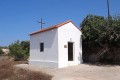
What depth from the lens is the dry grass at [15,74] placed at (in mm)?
12655

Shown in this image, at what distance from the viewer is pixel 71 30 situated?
2116 centimetres

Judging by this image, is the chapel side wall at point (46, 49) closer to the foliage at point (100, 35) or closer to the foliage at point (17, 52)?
the foliage at point (100, 35)

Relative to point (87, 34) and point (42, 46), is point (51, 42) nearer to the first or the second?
point (42, 46)

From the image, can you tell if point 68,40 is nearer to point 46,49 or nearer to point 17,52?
point 46,49

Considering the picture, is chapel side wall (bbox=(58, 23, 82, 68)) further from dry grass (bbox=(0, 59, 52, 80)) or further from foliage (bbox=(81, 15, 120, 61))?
dry grass (bbox=(0, 59, 52, 80))

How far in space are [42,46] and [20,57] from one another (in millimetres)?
11659

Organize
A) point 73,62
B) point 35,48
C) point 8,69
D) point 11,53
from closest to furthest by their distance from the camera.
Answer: point 8,69 < point 73,62 < point 35,48 < point 11,53

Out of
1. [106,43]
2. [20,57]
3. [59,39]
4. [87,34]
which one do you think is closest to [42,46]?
[59,39]

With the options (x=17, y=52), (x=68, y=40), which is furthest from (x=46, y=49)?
(x=17, y=52)

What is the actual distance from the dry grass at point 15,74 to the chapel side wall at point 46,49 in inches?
208

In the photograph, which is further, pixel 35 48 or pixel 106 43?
pixel 35 48

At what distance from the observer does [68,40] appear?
20.7 metres

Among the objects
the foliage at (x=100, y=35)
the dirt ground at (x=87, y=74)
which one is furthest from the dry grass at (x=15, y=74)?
the foliage at (x=100, y=35)

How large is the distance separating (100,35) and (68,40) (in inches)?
117
